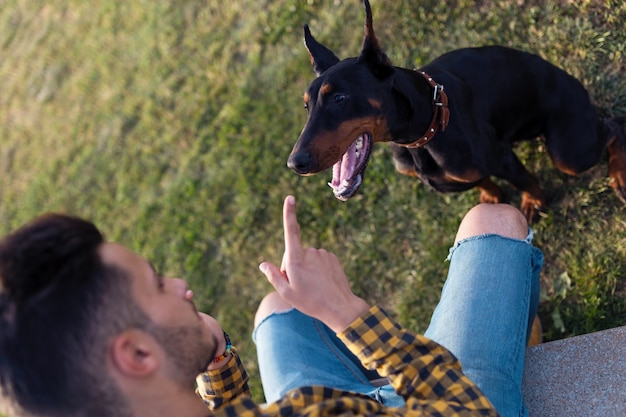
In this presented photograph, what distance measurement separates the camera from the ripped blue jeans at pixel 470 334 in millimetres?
2307

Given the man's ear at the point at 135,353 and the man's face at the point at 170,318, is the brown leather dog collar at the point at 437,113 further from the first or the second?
the man's ear at the point at 135,353

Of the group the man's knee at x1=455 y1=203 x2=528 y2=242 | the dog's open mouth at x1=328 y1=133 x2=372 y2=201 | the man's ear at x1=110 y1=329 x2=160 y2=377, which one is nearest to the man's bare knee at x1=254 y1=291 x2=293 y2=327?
the dog's open mouth at x1=328 y1=133 x2=372 y2=201

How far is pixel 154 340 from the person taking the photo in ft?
5.18

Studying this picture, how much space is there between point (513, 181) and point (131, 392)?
2.35 metres

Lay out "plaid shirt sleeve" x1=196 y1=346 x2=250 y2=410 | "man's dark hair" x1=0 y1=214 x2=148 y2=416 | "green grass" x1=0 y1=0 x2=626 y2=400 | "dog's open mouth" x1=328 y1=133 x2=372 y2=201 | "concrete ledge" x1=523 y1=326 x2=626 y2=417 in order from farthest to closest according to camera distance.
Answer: "green grass" x1=0 y1=0 x2=626 y2=400, "dog's open mouth" x1=328 y1=133 x2=372 y2=201, "plaid shirt sleeve" x1=196 y1=346 x2=250 y2=410, "concrete ledge" x1=523 y1=326 x2=626 y2=417, "man's dark hair" x1=0 y1=214 x2=148 y2=416

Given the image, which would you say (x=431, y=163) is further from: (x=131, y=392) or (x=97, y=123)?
(x=97, y=123)

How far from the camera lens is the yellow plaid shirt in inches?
67.2

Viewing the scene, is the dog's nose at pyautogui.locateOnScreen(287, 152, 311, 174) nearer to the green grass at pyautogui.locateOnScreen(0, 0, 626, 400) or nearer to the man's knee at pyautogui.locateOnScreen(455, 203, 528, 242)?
the man's knee at pyautogui.locateOnScreen(455, 203, 528, 242)

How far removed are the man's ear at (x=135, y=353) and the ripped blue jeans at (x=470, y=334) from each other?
1016 mm

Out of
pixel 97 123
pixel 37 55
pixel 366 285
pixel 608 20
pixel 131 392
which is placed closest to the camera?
pixel 131 392

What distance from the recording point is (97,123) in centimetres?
591

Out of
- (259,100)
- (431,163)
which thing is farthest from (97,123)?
(431,163)

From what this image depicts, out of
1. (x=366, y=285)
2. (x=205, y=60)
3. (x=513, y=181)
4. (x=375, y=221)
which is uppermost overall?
(x=205, y=60)

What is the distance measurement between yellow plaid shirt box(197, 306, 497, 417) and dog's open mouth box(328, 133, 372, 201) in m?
1.05
